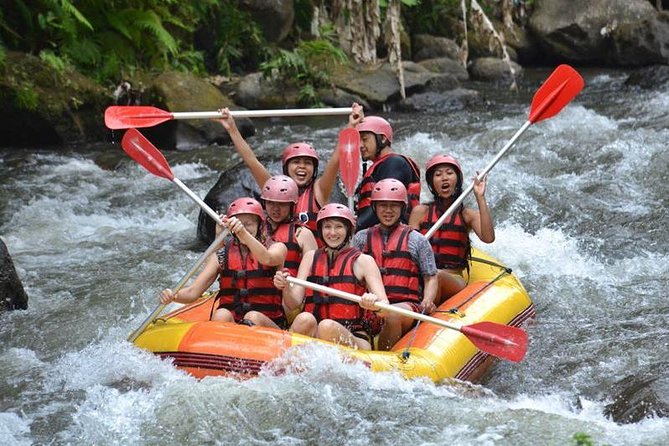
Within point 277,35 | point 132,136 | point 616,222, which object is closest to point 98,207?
point 132,136

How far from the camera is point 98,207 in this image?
349 inches

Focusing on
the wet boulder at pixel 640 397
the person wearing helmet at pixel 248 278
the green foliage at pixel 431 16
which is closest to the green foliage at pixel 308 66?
the green foliage at pixel 431 16

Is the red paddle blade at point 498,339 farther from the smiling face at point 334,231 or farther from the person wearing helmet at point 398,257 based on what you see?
the smiling face at point 334,231

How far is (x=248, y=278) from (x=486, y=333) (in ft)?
4.10

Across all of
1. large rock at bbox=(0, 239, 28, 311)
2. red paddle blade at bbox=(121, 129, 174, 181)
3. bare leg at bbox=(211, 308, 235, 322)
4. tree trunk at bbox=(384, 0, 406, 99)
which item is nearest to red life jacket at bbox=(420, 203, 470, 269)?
bare leg at bbox=(211, 308, 235, 322)

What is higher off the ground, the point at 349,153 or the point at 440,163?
the point at 349,153

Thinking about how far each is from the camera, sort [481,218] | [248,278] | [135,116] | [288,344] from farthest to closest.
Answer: [135,116]
[481,218]
[248,278]
[288,344]

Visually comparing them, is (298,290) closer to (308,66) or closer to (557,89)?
(557,89)

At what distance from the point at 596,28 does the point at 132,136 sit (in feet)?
40.3

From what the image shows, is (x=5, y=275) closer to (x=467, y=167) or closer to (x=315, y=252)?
(x=315, y=252)

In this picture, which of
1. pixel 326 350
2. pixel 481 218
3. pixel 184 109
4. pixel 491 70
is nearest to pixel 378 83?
pixel 491 70

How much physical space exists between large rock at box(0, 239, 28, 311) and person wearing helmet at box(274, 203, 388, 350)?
7.03 feet

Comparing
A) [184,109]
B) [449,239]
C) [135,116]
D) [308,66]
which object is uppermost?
[135,116]

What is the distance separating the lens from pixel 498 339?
4.81 meters
